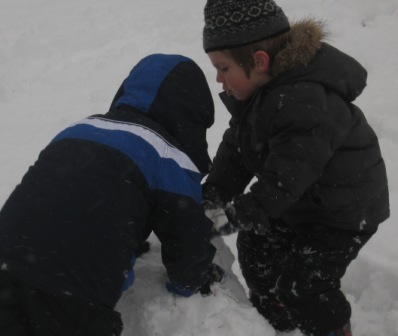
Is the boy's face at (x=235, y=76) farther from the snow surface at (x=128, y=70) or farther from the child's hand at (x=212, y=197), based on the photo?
the snow surface at (x=128, y=70)

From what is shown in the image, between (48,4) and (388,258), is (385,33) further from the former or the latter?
(48,4)

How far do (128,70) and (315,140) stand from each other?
13.0 feet

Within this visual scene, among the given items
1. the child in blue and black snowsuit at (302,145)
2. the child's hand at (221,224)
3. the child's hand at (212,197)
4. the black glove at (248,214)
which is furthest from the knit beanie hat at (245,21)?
the child's hand at (212,197)

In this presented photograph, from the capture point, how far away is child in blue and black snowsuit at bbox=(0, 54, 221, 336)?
4.73 feet

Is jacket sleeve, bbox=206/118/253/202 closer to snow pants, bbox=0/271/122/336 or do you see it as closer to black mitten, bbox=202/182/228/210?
black mitten, bbox=202/182/228/210

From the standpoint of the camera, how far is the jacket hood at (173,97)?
1.77 m

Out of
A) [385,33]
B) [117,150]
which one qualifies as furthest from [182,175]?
[385,33]

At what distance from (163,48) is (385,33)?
2.72m

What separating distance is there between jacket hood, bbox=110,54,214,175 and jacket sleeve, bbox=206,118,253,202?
1.37ft

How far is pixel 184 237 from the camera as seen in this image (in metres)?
1.76

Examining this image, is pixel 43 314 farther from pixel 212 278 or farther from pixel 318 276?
pixel 318 276

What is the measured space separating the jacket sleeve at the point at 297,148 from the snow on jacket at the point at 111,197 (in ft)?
1.02

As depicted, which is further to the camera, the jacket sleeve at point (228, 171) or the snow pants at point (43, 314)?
the jacket sleeve at point (228, 171)

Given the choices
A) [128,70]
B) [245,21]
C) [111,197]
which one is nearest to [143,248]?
[111,197]
